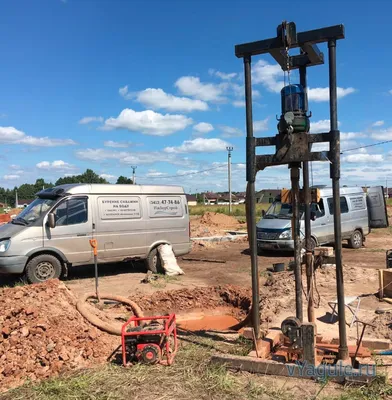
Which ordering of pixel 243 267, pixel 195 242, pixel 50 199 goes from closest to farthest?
pixel 50 199, pixel 243 267, pixel 195 242

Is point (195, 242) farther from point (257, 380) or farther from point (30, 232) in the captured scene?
point (257, 380)

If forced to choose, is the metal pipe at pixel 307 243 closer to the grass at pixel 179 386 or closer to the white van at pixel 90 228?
the grass at pixel 179 386

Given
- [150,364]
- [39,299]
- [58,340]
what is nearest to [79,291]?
[39,299]

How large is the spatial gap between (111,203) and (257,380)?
22.9 ft

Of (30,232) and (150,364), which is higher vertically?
(30,232)

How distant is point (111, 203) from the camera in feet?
34.1

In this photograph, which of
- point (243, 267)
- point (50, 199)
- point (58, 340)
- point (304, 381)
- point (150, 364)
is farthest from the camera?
point (243, 267)

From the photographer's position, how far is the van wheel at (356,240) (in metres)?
15.3

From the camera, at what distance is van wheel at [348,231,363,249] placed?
15320 mm

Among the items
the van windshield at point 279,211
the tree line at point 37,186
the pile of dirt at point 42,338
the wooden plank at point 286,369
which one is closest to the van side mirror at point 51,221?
the pile of dirt at point 42,338

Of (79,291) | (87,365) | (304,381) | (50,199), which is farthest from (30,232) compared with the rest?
(304,381)

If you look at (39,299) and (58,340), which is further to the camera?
(39,299)

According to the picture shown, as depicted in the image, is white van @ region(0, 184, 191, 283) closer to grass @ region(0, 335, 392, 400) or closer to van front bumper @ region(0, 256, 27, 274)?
van front bumper @ region(0, 256, 27, 274)

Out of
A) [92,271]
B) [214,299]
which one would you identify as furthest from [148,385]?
[92,271]
